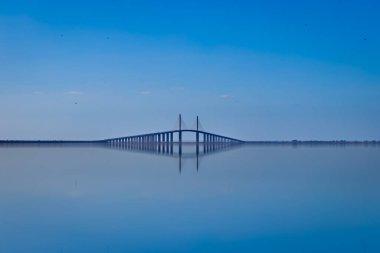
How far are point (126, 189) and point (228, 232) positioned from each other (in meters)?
6.50

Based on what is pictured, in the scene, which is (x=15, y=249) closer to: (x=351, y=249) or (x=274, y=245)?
(x=274, y=245)

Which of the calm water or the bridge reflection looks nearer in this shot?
the calm water

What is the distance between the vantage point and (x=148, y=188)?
Answer: 15547mm

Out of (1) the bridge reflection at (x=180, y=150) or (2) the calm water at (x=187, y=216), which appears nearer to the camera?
(2) the calm water at (x=187, y=216)

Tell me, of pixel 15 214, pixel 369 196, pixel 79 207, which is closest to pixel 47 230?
pixel 15 214

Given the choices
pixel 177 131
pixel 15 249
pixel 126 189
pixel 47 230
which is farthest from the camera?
pixel 177 131

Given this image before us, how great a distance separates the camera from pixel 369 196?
13977mm

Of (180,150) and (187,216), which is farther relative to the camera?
(180,150)

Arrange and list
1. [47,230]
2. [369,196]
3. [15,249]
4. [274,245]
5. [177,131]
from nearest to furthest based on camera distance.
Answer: [15,249], [274,245], [47,230], [369,196], [177,131]

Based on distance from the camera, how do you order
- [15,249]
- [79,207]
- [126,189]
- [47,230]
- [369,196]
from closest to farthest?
[15,249]
[47,230]
[79,207]
[369,196]
[126,189]

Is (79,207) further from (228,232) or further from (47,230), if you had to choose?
(228,232)

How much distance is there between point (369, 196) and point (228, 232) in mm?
6292

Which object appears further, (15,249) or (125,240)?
(125,240)

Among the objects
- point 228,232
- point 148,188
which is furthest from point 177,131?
point 228,232
